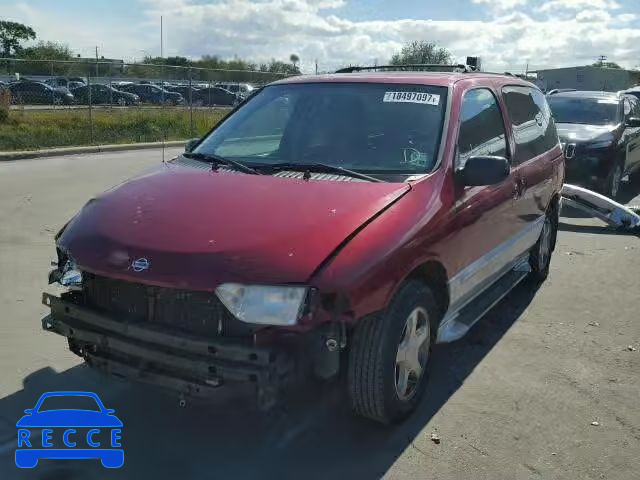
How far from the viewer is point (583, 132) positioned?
35.4 ft

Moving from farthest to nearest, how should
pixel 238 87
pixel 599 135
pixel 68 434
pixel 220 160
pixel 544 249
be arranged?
Answer: pixel 238 87 → pixel 599 135 → pixel 544 249 → pixel 220 160 → pixel 68 434

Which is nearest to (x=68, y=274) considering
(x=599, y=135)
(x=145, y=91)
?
(x=599, y=135)

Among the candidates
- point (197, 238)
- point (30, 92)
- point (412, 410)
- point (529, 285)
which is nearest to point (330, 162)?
point (197, 238)

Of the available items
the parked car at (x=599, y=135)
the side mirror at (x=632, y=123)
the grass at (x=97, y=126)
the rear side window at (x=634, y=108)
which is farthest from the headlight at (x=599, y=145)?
the grass at (x=97, y=126)

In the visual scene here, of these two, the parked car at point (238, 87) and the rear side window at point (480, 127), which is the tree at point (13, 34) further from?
the rear side window at point (480, 127)

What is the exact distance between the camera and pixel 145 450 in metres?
3.24

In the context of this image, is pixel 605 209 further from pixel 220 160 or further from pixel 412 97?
pixel 220 160

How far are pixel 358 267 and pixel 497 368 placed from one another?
1877 millimetres

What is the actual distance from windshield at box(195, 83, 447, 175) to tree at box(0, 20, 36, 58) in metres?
90.1

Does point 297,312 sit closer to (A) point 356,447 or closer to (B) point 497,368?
(A) point 356,447

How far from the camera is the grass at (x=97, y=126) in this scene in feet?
51.2

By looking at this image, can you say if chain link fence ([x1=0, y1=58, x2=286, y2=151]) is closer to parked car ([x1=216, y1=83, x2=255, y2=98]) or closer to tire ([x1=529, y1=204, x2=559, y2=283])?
parked car ([x1=216, y1=83, x2=255, y2=98])

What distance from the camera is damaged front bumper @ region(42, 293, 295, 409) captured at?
2758 millimetres

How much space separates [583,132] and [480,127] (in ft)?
23.6
